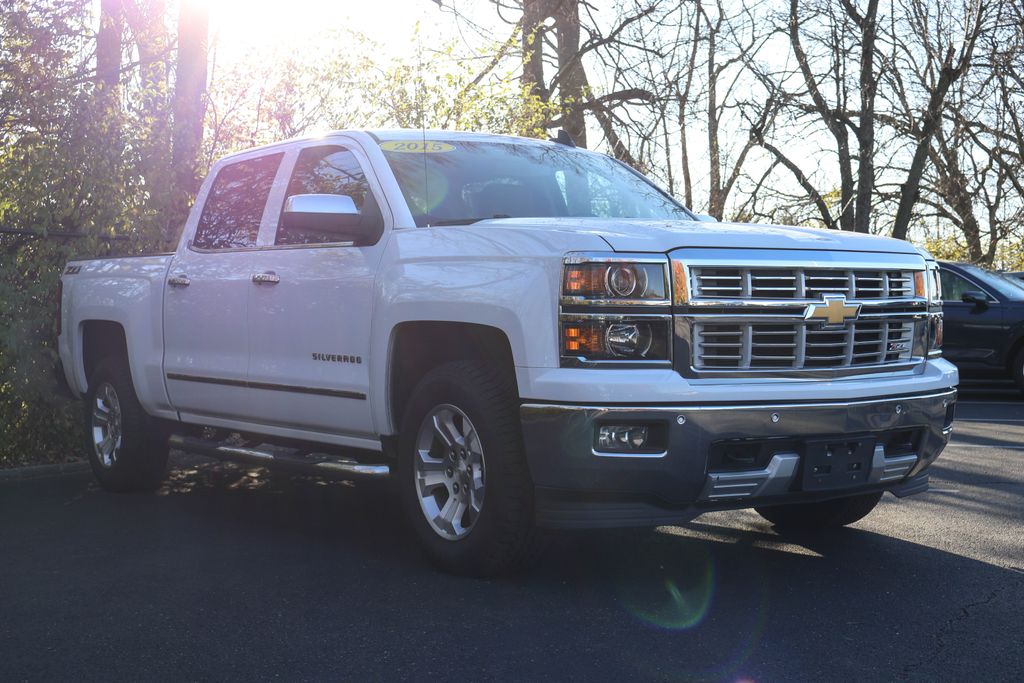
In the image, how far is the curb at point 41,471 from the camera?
Answer: 8719 millimetres

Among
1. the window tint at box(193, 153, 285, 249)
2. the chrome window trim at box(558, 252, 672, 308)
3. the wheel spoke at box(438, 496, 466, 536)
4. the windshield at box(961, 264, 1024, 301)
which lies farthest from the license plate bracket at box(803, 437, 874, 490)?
the windshield at box(961, 264, 1024, 301)

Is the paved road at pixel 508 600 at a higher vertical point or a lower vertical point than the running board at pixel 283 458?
lower

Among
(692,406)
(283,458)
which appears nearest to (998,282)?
(283,458)

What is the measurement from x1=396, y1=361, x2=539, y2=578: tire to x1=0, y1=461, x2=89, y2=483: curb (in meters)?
4.16

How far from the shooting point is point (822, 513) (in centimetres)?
636

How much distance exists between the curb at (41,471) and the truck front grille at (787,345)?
5.72 m

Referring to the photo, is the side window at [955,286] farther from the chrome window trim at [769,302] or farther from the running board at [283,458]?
the running board at [283,458]

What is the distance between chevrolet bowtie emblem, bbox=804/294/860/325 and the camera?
197 inches

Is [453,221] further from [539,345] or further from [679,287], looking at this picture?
[679,287]

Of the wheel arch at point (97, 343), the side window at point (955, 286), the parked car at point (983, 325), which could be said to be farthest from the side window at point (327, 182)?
the side window at point (955, 286)

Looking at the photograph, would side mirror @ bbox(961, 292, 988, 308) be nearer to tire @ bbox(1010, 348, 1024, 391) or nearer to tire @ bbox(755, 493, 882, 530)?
tire @ bbox(1010, 348, 1024, 391)

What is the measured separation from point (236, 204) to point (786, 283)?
349 cm

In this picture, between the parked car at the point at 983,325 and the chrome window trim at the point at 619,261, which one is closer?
the chrome window trim at the point at 619,261

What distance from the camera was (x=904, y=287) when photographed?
5.48m
